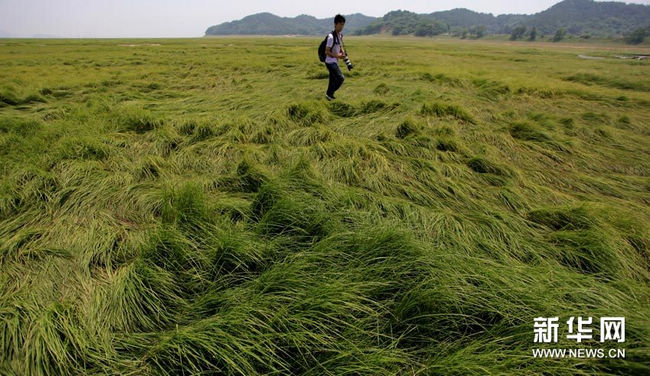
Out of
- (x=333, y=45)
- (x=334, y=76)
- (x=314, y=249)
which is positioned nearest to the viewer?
(x=314, y=249)

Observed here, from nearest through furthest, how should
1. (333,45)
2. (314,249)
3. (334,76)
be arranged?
(314,249)
(333,45)
(334,76)

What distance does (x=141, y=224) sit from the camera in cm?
251

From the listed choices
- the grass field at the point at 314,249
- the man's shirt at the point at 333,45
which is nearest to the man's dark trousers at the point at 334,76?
the man's shirt at the point at 333,45

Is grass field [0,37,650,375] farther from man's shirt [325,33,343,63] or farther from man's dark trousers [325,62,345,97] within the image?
man's shirt [325,33,343,63]

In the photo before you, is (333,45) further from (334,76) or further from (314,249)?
(314,249)

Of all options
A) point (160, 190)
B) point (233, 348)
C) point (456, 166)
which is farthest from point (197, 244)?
point (456, 166)

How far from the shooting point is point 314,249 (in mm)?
1915

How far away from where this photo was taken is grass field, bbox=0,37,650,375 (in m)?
1.35

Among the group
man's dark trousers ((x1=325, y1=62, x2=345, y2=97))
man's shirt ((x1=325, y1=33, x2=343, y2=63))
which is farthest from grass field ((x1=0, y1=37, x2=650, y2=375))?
man's shirt ((x1=325, y1=33, x2=343, y2=63))

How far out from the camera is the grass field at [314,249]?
53.1 inches

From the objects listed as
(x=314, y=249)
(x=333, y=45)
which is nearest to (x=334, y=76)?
(x=333, y=45)

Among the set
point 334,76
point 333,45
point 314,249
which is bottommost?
point 314,249

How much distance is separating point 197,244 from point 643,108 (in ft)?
35.5

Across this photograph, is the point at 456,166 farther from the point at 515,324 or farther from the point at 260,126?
the point at 260,126
